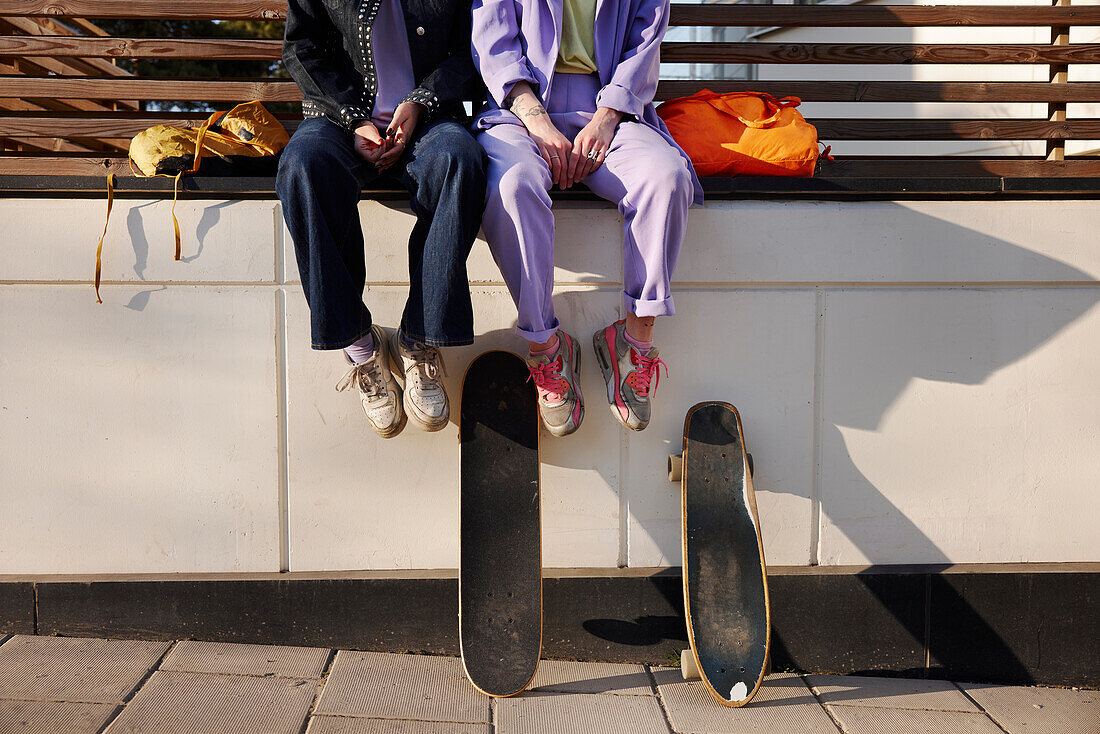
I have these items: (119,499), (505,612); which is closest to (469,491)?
(505,612)

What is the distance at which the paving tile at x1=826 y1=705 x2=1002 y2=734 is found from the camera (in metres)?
2.09

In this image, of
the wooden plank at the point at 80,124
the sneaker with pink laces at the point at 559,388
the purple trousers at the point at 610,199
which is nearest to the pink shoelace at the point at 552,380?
the sneaker with pink laces at the point at 559,388

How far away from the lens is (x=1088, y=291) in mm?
2430

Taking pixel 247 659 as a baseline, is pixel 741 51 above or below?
above

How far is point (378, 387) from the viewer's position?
217 centimetres

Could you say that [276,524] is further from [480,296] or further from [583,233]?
[583,233]

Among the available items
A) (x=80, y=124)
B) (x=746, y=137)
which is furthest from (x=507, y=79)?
(x=80, y=124)

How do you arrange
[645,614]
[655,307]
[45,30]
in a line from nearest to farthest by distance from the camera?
[655,307], [645,614], [45,30]

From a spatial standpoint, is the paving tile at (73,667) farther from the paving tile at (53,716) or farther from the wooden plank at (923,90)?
the wooden plank at (923,90)

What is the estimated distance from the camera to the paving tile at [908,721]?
2.09 m

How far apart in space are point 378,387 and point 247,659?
0.91 m

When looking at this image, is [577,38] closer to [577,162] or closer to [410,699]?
[577,162]

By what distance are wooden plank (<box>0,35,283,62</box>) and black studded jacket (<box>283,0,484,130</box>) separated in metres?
0.40

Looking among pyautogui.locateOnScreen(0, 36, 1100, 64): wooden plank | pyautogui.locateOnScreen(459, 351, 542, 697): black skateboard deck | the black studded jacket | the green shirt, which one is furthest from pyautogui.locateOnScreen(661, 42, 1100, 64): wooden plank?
pyautogui.locateOnScreen(459, 351, 542, 697): black skateboard deck
